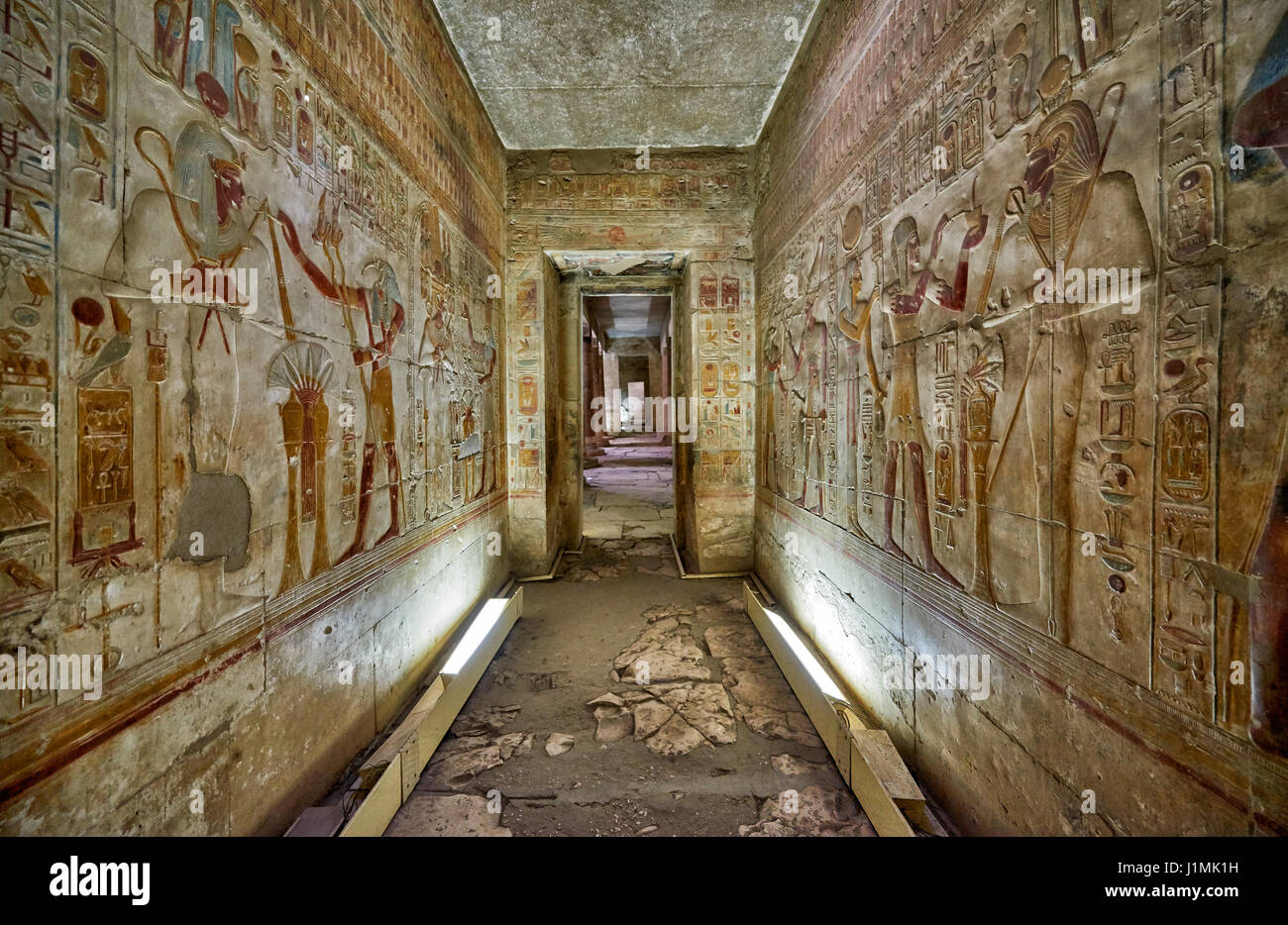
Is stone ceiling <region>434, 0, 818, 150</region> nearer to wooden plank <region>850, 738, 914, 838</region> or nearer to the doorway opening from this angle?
the doorway opening

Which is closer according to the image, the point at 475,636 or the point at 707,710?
the point at 707,710

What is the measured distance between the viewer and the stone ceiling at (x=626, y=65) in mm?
3678

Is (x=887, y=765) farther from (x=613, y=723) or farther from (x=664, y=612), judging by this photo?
(x=664, y=612)

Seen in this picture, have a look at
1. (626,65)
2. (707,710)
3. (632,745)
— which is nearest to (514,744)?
(632,745)

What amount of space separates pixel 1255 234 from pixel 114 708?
10.2 ft

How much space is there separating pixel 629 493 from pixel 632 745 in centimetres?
799

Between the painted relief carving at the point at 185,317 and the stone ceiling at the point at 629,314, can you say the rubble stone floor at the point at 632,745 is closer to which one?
the painted relief carving at the point at 185,317

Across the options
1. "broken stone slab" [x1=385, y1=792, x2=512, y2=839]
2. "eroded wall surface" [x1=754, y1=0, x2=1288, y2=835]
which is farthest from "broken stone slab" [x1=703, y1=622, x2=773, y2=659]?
"broken stone slab" [x1=385, y1=792, x2=512, y2=839]

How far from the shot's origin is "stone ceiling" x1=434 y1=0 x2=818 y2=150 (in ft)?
12.1

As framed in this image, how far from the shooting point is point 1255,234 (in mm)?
1091

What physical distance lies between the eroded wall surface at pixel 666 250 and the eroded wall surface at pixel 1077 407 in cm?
261

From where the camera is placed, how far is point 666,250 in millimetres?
5520

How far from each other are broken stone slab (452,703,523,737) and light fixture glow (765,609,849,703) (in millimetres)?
1859

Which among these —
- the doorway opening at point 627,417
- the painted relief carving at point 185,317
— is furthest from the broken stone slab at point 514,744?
the doorway opening at point 627,417
